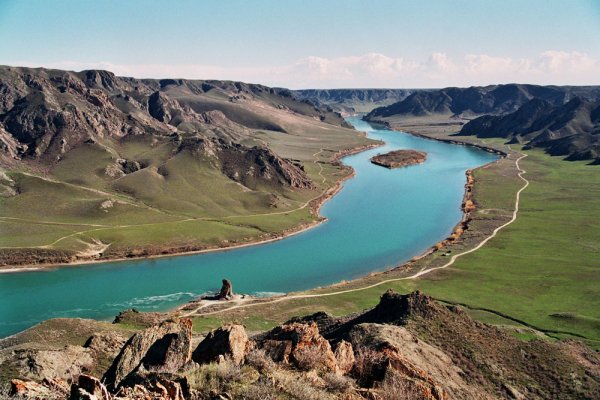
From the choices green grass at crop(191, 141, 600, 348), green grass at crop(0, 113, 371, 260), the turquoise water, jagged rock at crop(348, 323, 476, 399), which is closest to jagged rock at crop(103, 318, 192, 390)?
jagged rock at crop(348, 323, 476, 399)

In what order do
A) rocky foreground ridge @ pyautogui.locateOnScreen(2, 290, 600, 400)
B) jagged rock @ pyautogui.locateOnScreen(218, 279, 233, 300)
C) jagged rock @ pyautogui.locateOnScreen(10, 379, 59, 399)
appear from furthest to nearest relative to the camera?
jagged rock @ pyautogui.locateOnScreen(218, 279, 233, 300), rocky foreground ridge @ pyautogui.locateOnScreen(2, 290, 600, 400), jagged rock @ pyautogui.locateOnScreen(10, 379, 59, 399)

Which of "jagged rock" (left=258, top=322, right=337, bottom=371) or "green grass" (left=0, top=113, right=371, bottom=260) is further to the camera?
"green grass" (left=0, top=113, right=371, bottom=260)

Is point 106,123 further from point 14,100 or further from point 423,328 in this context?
point 423,328

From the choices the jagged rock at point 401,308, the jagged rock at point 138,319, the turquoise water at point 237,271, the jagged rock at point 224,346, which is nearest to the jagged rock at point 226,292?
the turquoise water at point 237,271

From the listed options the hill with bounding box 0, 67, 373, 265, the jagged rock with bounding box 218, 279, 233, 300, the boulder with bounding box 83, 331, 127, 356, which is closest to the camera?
the boulder with bounding box 83, 331, 127, 356

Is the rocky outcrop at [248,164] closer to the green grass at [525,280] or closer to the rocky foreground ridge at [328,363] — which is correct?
the green grass at [525,280]

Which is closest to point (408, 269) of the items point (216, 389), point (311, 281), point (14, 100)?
point (311, 281)

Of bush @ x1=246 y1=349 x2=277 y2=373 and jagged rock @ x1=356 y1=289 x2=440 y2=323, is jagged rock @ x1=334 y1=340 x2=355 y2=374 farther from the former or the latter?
jagged rock @ x1=356 y1=289 x2=440 y2=323
